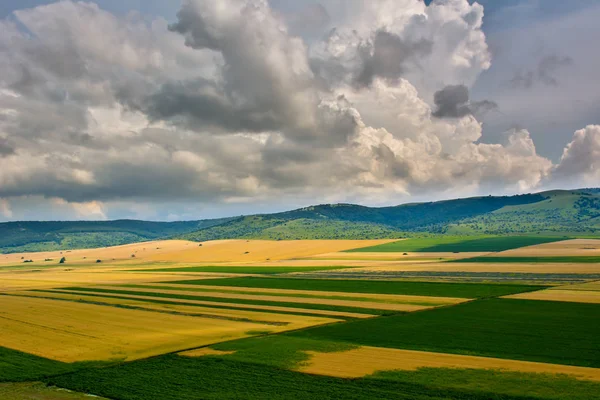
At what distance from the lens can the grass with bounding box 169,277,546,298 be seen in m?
85.9

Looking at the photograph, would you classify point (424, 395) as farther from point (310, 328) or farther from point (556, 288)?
point (556, 288)

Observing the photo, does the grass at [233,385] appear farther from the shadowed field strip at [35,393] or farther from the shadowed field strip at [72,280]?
the shadowed field strip at [72,280]

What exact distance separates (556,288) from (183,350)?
220 feet

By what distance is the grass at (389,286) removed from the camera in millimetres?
85875

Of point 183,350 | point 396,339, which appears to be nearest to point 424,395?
point 396,339

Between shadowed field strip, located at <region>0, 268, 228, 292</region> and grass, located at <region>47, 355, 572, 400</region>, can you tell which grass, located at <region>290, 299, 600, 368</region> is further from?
shadowed field strip, located at <region>0, 268, 228, 292</region>

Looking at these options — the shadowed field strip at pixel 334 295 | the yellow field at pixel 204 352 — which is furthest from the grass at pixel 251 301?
the yellow field at pixel 204 352

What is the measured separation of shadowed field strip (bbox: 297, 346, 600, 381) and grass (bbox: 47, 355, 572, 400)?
2176 millimetres

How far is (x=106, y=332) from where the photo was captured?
182ft

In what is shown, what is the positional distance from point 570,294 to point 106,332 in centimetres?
6476

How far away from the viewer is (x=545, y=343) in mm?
44875

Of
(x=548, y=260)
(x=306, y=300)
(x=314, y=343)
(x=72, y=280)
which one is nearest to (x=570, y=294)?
(x=306, y=300)

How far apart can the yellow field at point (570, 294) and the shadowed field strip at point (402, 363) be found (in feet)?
125

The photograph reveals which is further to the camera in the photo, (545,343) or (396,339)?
(396,339)
